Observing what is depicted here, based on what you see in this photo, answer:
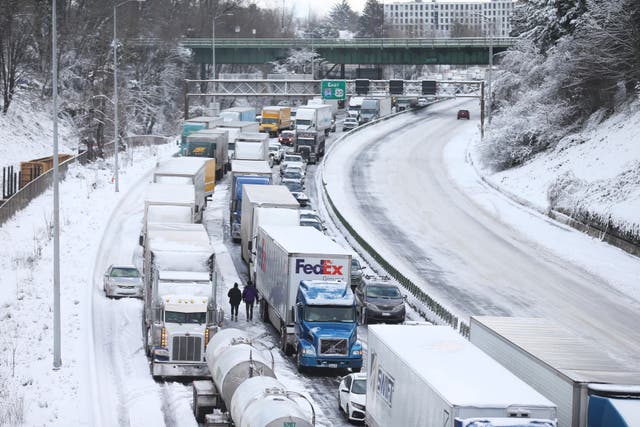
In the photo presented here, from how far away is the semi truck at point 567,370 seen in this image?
17.2m

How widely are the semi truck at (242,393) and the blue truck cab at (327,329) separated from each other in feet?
12.2

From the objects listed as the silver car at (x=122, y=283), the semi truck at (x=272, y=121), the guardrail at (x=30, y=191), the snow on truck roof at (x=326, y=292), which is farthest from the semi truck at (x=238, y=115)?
the snow on truck roof at (x=326, y=292)

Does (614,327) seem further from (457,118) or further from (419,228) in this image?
(457,118)

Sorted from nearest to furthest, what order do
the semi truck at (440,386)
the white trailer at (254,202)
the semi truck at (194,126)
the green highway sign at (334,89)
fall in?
the semi truck at (440,386)
the white trailer at (254,202)
the semi truck at (194,126)
the green highway sign at (334,89)

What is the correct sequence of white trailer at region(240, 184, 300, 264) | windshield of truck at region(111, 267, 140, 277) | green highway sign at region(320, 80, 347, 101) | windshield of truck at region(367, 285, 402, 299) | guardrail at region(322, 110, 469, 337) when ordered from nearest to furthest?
guardrail at region(322, 110, 469, 337), windshield of truck at region(367, 285, 402, 299), windshield of truck at region(111, 267, 140, 277), white trailer at region(240, 184, 300, 264), green highway sign at region(320, 80, 347, 101)

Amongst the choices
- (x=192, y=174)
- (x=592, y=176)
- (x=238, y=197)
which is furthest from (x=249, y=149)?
(x=592, y=176)

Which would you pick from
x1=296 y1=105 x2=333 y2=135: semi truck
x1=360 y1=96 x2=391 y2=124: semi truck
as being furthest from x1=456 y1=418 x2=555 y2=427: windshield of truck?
x1=360 y1=96 x2=391 y2=124: semi truck

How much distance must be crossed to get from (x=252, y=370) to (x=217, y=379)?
71.2 inches

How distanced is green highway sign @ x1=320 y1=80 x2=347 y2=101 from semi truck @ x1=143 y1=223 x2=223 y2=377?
217ft

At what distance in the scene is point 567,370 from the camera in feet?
60.8

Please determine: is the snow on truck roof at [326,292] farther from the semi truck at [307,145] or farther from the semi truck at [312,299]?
the semi truck at [307,145]

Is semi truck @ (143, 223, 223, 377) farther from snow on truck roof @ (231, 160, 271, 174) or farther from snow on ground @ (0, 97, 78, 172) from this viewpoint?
snow on ground @ (0, 97, 78, 172)

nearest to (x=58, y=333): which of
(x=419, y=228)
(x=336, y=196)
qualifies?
(x=419, y=228)

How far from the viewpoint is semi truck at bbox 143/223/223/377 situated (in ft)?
98.7
